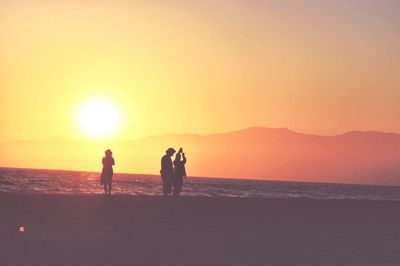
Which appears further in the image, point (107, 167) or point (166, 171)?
point (107, 167)

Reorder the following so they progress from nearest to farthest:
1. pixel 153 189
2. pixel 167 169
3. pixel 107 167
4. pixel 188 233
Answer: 1. pixel 188 233
2. pixel 167 169
3. pixel 107 167
4. pixel 153 189

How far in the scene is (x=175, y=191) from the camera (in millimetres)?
25391

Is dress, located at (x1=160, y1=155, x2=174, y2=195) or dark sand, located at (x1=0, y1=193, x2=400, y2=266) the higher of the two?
dress, located at (x1=160, y1=155, x2=174, y2=195)

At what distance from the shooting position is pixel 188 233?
635 inches

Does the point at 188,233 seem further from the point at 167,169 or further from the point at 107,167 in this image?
Result: the point at 107,167

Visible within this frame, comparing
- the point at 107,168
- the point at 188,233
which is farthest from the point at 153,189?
the point at 188,233

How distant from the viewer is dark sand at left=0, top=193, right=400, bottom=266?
1272cm

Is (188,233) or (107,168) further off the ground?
(107,168)

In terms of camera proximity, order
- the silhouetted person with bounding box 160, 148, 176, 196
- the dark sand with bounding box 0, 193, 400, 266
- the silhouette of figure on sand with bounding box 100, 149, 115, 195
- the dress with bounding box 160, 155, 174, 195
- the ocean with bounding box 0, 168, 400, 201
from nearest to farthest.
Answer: the dark sand with bounding box 0, 193, 400, 266, the silhouetted person with bounding box 160, 148, 176, 196, the dress with bounding box 160, 155, 174, 195, the silhouette of figure on sand with bounding box 100, 149, 115, 195, the ocean with bounding box 0, 168, 400, 201

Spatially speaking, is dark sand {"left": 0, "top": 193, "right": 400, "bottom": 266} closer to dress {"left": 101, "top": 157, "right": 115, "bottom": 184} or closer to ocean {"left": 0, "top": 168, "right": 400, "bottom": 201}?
dress {"left": 101, "top": 157, "right": 115, "bottom": 184}

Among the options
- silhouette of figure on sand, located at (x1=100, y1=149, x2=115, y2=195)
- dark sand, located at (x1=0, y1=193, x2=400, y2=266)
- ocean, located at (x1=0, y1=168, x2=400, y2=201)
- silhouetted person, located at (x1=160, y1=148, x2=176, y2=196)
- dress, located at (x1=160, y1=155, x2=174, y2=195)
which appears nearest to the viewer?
dark sand, located at (x1=0, y1=193, x2=400, y2=266)

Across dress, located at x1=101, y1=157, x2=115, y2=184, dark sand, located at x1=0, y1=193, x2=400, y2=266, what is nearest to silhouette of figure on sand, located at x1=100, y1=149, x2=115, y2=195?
dress, located at x1=101, y1=157, x2=115, y2=184

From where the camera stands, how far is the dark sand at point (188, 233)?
41.7 ft

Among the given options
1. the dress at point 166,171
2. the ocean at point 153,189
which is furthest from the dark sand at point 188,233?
the ocean at point 153,189
